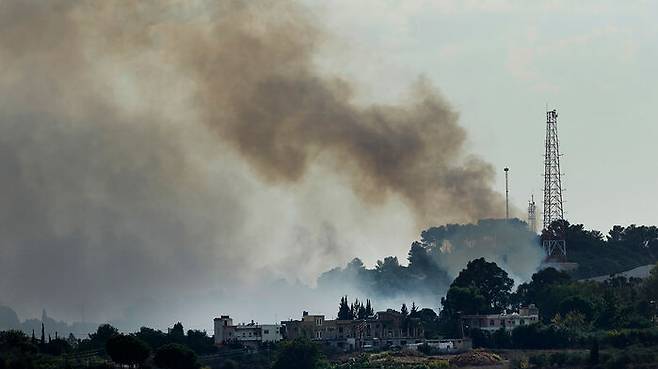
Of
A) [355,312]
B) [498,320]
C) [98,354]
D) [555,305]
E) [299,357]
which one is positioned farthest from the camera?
[355,312]

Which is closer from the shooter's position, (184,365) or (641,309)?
(184,365)

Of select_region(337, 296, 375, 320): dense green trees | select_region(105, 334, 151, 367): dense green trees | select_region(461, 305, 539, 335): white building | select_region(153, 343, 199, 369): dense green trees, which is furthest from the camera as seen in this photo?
select_region(337, 296, 375, 320): dense green trees

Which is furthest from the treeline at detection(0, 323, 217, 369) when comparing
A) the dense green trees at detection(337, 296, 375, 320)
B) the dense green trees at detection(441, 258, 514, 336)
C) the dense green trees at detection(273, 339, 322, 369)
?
the dense green trees at detection(441, 258, 514, 336)

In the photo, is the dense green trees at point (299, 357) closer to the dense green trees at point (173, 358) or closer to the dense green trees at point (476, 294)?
the dense green trees at point (173, 358)

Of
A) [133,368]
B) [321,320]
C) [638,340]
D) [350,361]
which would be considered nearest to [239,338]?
[321,320]

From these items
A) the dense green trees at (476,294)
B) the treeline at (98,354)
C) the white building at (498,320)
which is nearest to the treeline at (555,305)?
the dense green trees at (476,294)

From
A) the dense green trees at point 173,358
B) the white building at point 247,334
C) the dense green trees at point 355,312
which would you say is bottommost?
the dense green trees at point 173,358

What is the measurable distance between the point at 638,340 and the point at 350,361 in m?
28.0

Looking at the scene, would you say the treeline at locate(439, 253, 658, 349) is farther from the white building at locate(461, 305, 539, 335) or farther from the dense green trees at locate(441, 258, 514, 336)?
the white building at locate(461, 305, 539, 335)

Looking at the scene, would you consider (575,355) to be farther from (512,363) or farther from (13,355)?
(13,355)

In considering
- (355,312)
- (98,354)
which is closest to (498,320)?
(355,312)

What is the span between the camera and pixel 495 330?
17175 cm

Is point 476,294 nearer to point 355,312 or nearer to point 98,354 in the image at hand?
point 355,312

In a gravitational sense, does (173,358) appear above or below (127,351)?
below
